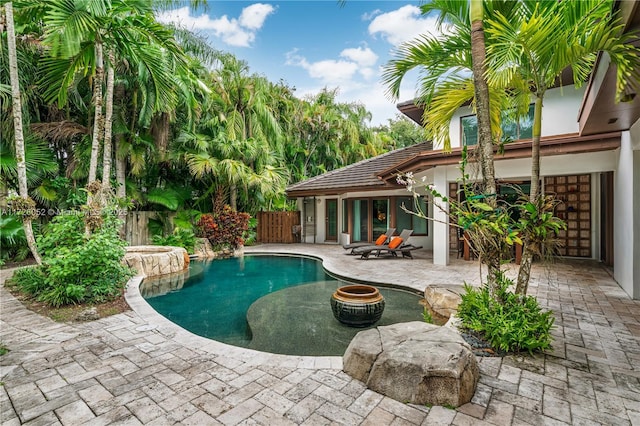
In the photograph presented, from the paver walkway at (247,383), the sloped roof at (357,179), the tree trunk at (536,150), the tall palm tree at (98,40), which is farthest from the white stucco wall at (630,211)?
the tall palm tree at (98,40)

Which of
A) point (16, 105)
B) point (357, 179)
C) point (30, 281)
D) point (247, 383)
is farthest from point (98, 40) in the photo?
point (357, 179)

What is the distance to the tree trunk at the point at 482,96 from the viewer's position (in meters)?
4.02

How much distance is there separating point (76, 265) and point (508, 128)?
11.3m

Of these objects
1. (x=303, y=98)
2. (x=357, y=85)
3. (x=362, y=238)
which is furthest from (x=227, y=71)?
(x=357, y=85)

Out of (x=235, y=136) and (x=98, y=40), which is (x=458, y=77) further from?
(x=235, y=136)

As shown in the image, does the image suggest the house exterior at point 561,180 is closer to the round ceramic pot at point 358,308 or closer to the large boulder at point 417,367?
the large boulder at point 417,367

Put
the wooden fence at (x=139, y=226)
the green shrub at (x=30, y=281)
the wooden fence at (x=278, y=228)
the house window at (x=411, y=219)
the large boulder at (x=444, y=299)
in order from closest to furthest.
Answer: the large boulder at (x=444, y=299) → the green shrub at (x=30, y=281) → the wooden fence at (x=139, y=226) → the house window at (x=411, y=219) → the wooden fence at (x=278, y=228)

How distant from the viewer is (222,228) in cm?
1343

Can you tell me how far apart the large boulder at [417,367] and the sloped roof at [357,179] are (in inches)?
368

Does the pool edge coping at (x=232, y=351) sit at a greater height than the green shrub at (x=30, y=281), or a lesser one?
lesser

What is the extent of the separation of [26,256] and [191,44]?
10917 millimetres

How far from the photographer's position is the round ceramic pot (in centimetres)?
508

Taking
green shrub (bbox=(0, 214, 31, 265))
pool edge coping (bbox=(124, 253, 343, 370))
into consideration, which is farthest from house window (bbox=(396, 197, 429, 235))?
green shrub (bbox=(0, 214, 31, 265))

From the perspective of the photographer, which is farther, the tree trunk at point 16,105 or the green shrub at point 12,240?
the green shrub at point 12,240
